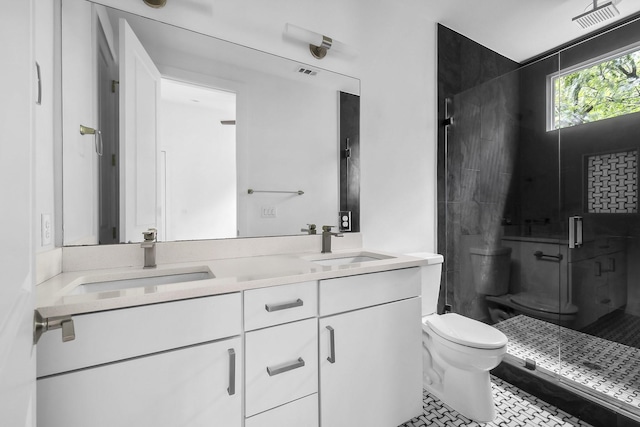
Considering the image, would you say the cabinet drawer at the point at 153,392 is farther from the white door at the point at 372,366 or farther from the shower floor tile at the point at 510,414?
the shower floor tile at the point at 510,414

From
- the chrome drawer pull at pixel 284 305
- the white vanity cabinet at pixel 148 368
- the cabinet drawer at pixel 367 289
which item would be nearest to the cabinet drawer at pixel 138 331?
the white vanity cabinet at pixel 148 368

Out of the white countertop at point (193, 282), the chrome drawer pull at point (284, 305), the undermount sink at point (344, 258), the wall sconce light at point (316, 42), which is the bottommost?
the chrome drawer pull at point (284, 305)

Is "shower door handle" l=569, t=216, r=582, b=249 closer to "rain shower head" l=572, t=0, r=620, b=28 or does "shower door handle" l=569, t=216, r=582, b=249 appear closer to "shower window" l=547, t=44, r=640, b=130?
"shower window" l=547, t=44, r=640, b=130

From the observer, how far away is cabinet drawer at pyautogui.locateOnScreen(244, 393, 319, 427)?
3.43 ft

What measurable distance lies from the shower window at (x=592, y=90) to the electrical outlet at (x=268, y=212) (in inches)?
84.2

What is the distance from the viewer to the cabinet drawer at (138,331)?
0.77m

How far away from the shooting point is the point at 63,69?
3.80ft

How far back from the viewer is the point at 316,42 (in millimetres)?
1720

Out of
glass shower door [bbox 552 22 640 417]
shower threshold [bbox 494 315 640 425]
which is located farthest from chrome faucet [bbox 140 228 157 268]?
glass shower door [bbox 552 22 640 417]

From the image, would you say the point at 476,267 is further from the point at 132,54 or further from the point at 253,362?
the point at 132,54

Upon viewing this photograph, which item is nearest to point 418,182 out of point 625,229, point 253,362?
point 625,229

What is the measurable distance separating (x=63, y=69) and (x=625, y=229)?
329 cm

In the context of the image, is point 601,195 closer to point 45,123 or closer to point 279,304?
point 279,304

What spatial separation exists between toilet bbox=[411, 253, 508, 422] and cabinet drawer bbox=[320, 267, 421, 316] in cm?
39
